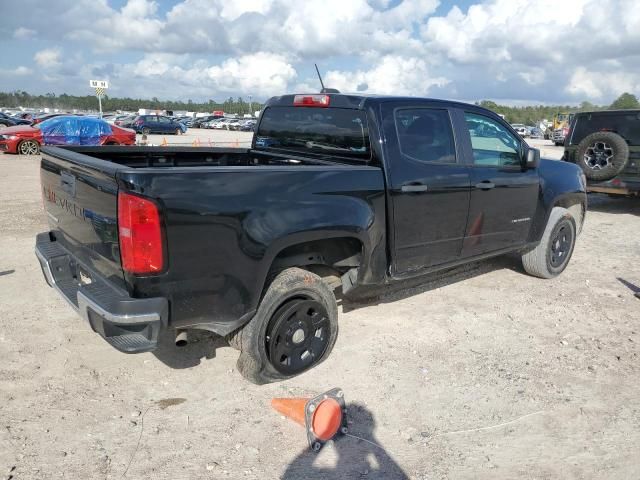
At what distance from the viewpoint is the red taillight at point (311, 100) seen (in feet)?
14.0

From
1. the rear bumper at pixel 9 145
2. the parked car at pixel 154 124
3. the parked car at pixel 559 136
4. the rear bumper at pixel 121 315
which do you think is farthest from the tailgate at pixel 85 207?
the parked car at pixel 559 136

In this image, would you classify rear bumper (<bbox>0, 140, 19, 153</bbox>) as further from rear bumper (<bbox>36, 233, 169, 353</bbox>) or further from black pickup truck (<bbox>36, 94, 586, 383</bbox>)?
rear bumper (<bbox>36, 233, 169, 353</bbox>)

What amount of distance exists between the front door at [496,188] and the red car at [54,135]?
56.8ft

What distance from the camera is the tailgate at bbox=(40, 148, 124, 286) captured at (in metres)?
2.91

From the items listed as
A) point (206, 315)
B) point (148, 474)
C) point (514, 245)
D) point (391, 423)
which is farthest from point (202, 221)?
point (514, 245)

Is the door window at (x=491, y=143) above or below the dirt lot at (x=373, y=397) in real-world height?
above

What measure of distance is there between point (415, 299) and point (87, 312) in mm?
3182

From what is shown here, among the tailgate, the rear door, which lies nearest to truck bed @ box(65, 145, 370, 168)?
the rear door

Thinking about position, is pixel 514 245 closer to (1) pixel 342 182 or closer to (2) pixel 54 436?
(1) pixel 342 182

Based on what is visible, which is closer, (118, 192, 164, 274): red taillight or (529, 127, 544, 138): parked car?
(118, 192, 164, 274): red taillight

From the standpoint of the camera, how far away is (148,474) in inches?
107

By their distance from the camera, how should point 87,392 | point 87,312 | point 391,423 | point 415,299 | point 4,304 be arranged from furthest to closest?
point 415,299
point 4,304
point 87,392
point 391,423
point 87,312

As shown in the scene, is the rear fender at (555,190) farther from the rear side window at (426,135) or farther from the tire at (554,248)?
the rear side window at (426,135)

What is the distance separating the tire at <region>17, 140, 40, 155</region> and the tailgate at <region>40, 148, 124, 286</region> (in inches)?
692
